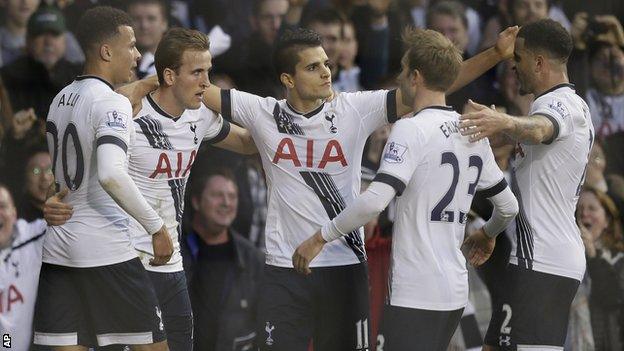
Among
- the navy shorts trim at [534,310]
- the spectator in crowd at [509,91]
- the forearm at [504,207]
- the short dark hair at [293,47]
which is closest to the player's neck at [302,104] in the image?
the short dark hair at [293,47]

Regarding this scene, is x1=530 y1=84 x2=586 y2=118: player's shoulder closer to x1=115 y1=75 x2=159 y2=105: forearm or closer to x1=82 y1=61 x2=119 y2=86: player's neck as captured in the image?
x1=115 y1=75 x2=159 y2=105: forearm

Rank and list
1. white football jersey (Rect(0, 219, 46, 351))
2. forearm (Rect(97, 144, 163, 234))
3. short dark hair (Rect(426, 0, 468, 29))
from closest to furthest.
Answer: forearm (Rect(97, 144, 163, 234)) < white football jersey (Rect(0, 219, 46, 351)) < short dark hair (Rect(426, 0, 468, 29))

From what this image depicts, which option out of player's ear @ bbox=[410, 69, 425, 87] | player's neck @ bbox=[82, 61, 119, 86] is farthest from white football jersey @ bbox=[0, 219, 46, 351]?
player's ear @ bbox=[410, 69, 425, 87]

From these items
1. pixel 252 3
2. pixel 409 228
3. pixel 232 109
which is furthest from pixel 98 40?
pixel 252 3

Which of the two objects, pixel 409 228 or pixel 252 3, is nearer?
pixel 409 228

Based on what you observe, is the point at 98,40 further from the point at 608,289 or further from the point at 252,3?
the point at 608,289

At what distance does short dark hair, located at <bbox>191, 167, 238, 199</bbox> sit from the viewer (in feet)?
26.2

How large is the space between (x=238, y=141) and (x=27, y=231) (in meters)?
1.60

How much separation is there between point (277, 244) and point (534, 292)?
4.05 feet

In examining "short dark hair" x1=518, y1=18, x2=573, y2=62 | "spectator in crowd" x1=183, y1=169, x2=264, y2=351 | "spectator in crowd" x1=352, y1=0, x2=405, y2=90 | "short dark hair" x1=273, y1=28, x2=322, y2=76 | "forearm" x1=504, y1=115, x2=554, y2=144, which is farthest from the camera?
"spectator in crowd" x1=352, y1=0, x2=405, y2=90

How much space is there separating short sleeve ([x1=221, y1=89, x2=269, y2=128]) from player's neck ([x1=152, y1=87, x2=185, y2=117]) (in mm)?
227

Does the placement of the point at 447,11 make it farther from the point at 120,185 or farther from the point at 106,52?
the point at 120,185

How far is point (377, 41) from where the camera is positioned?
353 inches

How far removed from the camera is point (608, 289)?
855 centimetres
